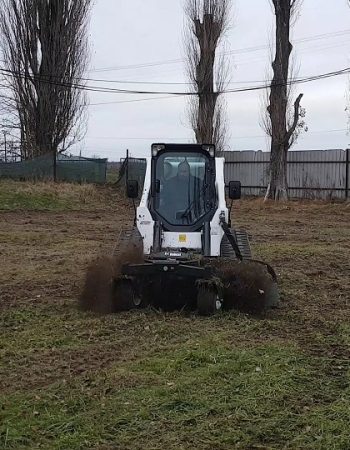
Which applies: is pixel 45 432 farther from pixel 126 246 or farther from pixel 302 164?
pixel 302 164

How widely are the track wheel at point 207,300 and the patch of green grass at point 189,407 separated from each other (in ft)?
5.34

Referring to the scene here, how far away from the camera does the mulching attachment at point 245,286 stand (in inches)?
313

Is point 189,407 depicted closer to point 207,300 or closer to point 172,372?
point 172,372

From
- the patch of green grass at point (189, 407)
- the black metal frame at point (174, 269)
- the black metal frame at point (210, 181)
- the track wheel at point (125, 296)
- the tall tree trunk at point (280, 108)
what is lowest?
A: the patch of green grass at point (189, 407)

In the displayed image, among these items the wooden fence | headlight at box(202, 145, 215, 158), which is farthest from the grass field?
the wooden fence

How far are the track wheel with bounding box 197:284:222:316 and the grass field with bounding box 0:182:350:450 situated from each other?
0.17 metres

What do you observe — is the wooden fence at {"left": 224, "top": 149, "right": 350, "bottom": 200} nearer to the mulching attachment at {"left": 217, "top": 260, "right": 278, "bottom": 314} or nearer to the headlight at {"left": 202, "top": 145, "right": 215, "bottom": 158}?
the headlight at {"left": 202, "top": 145, "right": 215, "bottom": 158}

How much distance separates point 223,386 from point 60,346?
1962mm

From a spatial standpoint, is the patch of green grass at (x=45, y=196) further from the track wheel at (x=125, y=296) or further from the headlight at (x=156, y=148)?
the track wheel at (x=125, y=296)

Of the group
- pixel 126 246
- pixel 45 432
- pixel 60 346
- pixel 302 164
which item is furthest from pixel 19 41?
pixel 45 432

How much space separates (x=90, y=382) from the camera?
538 cm

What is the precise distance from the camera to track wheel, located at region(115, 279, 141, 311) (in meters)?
7.97

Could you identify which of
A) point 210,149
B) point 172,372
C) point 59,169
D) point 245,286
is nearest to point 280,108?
point 59,169

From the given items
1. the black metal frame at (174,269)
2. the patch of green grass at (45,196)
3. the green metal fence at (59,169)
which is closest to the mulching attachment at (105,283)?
the black metal frame at (174,269)
